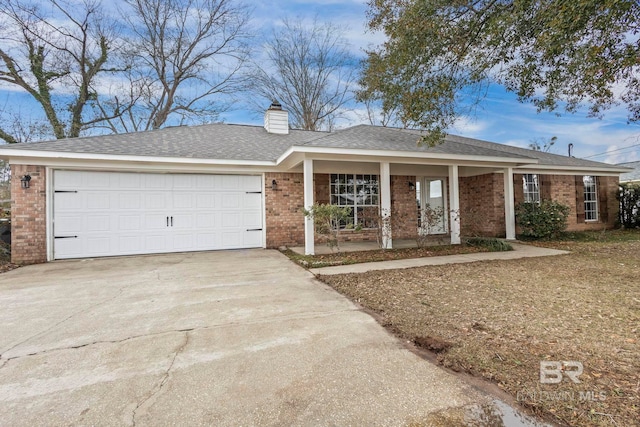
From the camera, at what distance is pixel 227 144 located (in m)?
9.50

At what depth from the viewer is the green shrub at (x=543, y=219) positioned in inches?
360

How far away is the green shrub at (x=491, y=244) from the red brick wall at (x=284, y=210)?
502 cm

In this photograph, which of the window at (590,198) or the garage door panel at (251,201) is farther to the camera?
the window at (590,198)

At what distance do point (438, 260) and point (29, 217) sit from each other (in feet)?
31.1

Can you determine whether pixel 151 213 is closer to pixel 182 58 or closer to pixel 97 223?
pixel 97 223

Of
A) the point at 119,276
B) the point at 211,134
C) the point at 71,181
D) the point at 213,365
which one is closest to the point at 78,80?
the point at 211,134

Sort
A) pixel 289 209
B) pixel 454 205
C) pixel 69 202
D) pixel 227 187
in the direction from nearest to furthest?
1. pixel 69 202
2. pixel 454 205
3. pixel 227 187
4. pixel 289 209

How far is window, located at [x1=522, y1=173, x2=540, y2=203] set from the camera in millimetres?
11055

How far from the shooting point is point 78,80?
606 inches

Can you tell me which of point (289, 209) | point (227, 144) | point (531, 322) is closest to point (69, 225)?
point (227, 144)

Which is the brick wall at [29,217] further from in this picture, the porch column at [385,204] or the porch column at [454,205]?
the porch column at [454,205]

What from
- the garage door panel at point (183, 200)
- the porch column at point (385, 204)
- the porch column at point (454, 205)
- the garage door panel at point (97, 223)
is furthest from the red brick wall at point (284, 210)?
the porch column at point (454, 205)

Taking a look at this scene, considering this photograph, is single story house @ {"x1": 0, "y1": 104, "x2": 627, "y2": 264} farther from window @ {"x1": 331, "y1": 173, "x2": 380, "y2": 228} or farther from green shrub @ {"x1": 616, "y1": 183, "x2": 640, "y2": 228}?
green shrub @ {"x1": 616, "y1": 183, "x2": 640, "y2": 228}

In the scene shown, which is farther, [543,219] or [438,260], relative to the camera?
[543,219]
